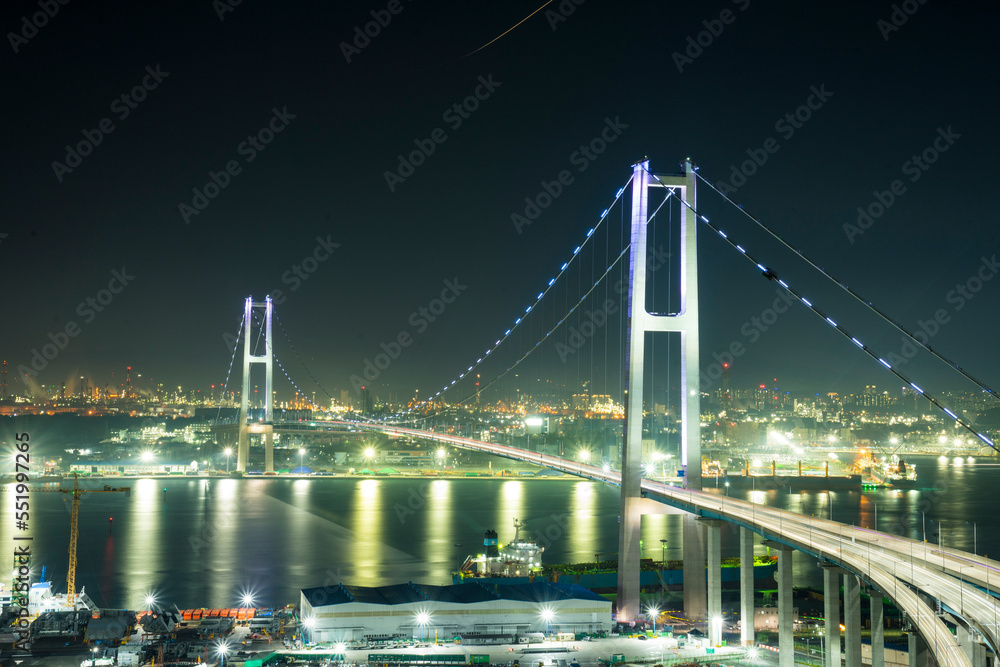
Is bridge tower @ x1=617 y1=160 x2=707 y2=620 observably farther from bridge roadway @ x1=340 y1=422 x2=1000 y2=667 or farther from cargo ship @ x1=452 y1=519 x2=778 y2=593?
cargo ship @ x1=452 y1=519 x2=778 y2=593

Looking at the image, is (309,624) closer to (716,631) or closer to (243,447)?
(716,631)

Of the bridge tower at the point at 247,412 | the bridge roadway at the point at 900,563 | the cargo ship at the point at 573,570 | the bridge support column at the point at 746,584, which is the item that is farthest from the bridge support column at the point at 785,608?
the bridge tower at the point at 247,412

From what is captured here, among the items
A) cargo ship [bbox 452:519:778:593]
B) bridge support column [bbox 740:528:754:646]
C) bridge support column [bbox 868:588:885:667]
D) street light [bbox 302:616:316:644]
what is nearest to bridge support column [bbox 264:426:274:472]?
cargo ship [bbox 452:519:778:593]

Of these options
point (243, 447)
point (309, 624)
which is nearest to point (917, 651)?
point (309, 624)

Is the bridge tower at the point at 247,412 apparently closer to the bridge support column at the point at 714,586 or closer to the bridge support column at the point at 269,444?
the bridge support column at the point at 269,444

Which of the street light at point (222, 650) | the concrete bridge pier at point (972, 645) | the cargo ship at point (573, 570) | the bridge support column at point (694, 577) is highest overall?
the concrete bridge pier at point (972, 645)

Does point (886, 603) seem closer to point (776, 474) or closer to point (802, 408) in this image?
point (776, 474)

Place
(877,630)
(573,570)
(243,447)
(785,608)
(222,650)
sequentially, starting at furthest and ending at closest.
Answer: (243,447), (573,570), (222,650), (785,608), (877,630)
